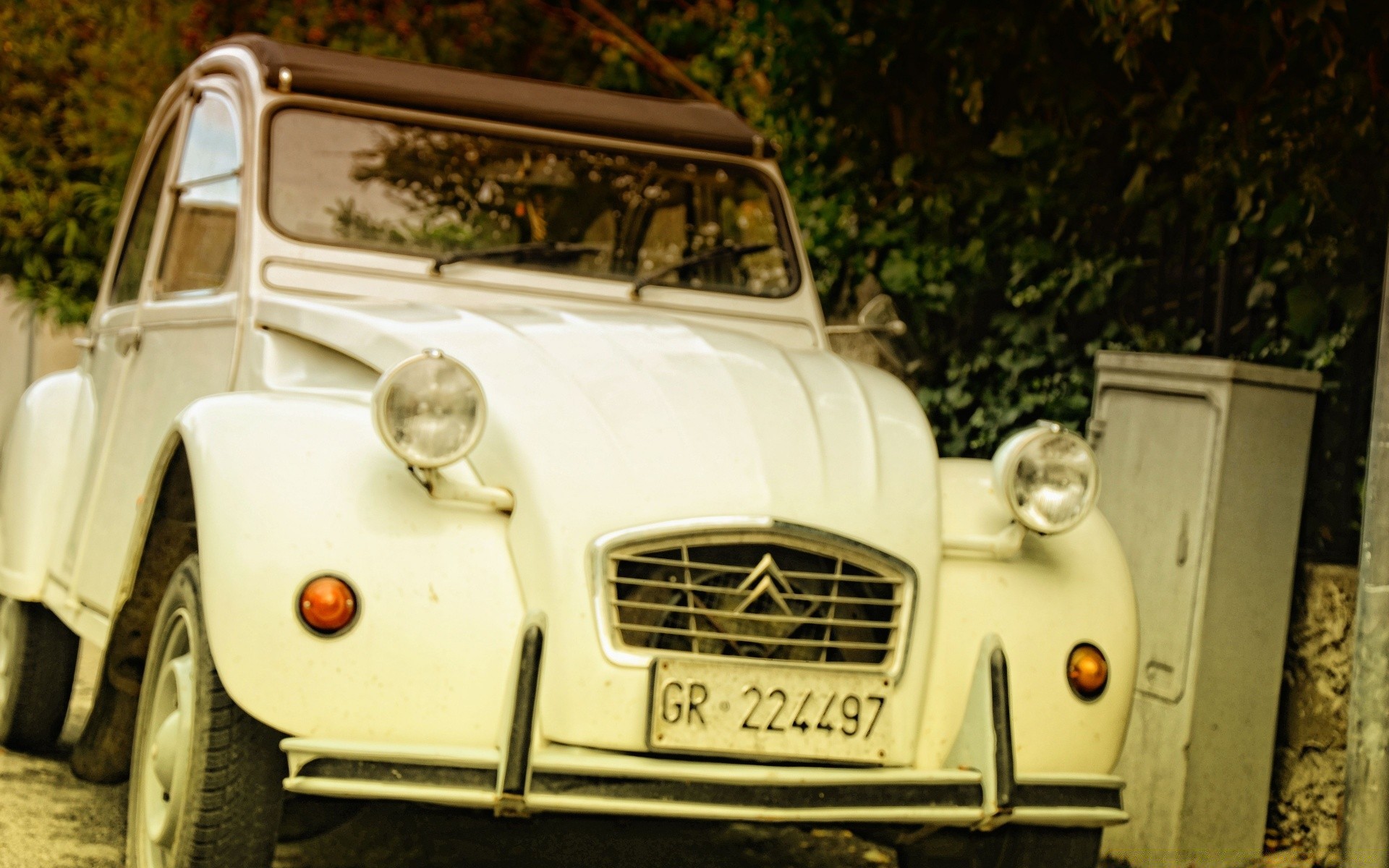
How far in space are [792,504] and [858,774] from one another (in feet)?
1.69

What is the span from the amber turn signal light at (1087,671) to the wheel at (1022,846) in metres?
0.29

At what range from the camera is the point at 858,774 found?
2.86 m

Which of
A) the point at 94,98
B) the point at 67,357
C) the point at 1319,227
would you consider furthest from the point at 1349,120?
the point at 67,357

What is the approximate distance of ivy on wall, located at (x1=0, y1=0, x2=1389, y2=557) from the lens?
4.80m

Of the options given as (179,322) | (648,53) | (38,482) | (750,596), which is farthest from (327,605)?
(648,53)

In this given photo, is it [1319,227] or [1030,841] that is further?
[1319,227]

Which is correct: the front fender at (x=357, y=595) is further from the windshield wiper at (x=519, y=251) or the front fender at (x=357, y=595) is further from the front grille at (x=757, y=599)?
the windshield wiper at (x=519, y=251)

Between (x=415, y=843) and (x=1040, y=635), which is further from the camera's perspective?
(x=415, y=843)

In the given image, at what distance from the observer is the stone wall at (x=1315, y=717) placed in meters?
4.43

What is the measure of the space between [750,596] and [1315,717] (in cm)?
223

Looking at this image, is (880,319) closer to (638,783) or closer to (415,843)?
(415,843)

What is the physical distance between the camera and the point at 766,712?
114 inches

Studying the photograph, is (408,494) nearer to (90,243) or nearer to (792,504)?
(792,504)

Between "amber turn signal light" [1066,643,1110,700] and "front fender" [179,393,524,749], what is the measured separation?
110cm
